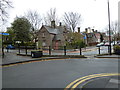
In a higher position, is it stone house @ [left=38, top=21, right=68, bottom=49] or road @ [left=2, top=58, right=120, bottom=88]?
stone house @ [left=38, top=21, right=68, bottom=49]

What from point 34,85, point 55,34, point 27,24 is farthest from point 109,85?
point 27,24

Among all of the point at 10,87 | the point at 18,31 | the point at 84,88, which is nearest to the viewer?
the point at 84,88

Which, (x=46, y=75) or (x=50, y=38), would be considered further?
(x=50, y=38)

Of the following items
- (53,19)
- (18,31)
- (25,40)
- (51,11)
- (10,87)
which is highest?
(51,11)

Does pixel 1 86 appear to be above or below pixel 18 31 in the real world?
below

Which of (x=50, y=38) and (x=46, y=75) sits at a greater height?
(x=50, y=38)

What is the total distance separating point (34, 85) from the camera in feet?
14.6

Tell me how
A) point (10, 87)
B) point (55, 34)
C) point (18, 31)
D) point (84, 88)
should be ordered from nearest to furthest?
point (84, 88) → point (10, 87) → point (18, 31) → point (55, 34)

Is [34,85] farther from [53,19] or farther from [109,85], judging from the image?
[53,19]

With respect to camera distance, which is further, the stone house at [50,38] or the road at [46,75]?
the stone house at [50,38]

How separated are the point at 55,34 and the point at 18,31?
12299 mm

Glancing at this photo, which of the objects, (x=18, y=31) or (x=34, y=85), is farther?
(x=18, y=31)

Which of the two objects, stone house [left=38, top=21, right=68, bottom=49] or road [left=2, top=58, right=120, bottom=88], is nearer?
road [left=2, top=58, right=120, bottom=88]

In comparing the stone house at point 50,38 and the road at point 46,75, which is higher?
the stone house at point 50,38
